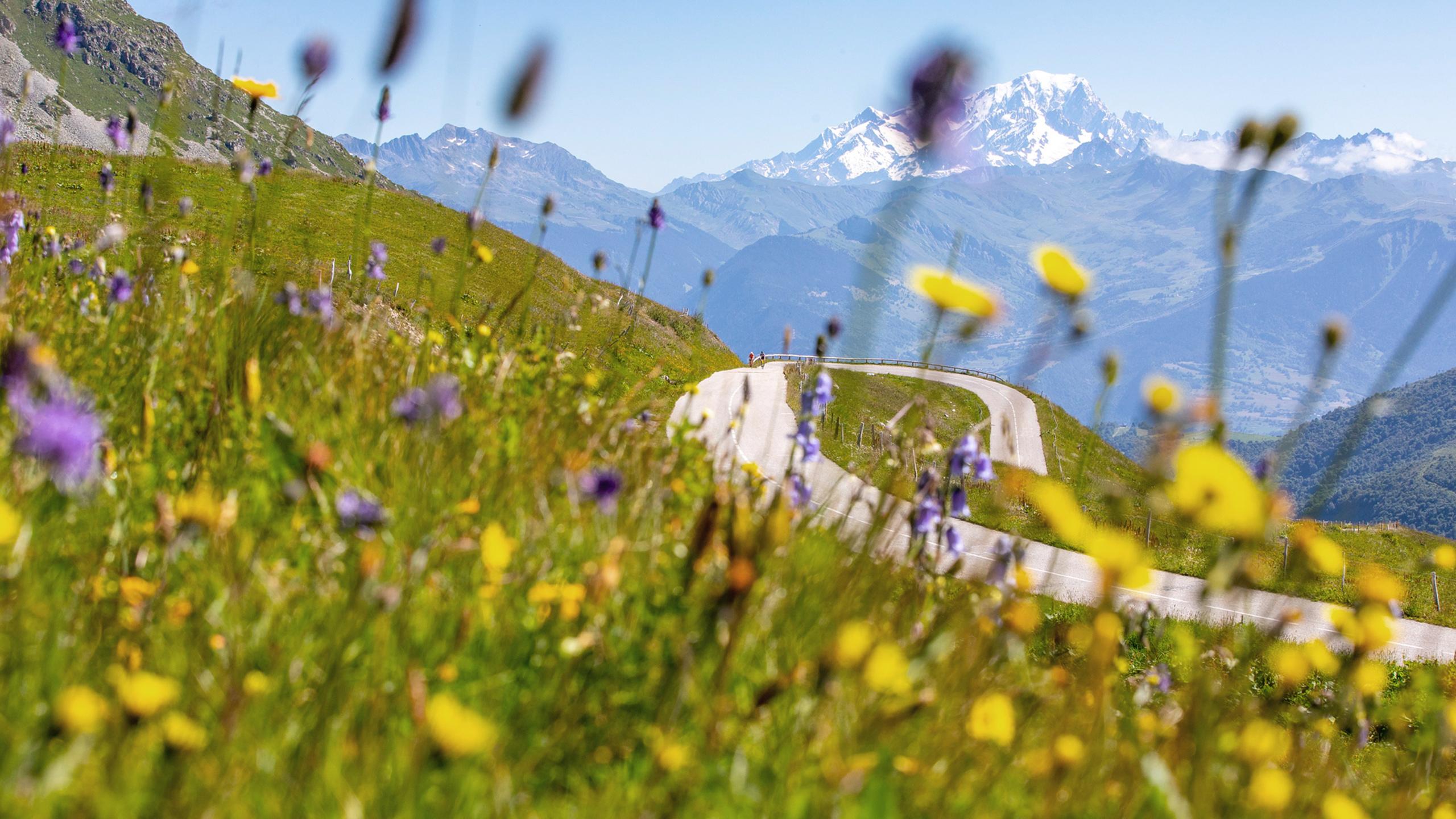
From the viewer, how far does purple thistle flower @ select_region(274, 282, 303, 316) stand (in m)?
5.02

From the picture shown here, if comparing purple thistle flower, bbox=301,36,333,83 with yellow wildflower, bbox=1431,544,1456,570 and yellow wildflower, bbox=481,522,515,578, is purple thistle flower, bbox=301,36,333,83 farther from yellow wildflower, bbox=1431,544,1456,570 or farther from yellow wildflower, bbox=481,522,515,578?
yellow wildflower, bbox=1431,544,1456,570

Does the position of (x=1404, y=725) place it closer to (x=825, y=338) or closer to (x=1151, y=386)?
(x=825, y=338)

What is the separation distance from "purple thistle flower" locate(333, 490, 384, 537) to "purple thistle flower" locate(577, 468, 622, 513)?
2.23 feet

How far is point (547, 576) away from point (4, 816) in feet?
4.91

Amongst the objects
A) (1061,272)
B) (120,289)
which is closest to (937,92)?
(1061,272)

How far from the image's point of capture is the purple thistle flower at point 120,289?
4598 mm

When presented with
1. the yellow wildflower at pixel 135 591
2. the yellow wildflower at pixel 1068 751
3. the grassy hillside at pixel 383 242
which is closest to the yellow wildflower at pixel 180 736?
the yellow wildflower at pixel 135 591

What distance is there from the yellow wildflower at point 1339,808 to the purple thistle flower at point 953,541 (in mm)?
2079

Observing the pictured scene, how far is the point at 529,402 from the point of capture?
16.0ft

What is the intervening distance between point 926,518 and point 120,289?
4.36 m

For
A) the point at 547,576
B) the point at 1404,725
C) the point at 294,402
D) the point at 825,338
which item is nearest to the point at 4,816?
the point at 547,576

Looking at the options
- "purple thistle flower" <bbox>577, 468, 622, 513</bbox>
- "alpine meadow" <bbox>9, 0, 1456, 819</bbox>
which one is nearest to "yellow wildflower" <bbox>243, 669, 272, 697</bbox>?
"alpine meadow" <bbox>9, 0, 1456, 819</bbox>

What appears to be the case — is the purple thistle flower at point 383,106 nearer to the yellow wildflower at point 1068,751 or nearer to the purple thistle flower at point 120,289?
the purple thistle flower at point 120,289

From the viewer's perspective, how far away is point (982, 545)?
2714 cm
